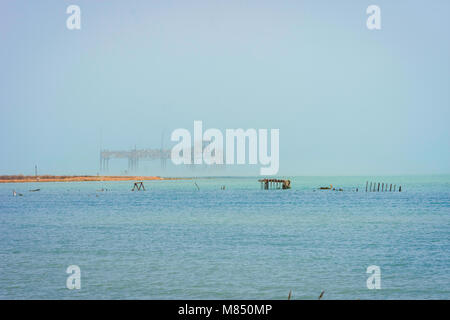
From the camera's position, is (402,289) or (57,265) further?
(57,265)

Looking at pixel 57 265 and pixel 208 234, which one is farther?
pixel 208 234

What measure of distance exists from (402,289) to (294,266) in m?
5.97

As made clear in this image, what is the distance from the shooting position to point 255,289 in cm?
2020

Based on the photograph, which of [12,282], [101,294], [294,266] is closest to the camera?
[101,294]
